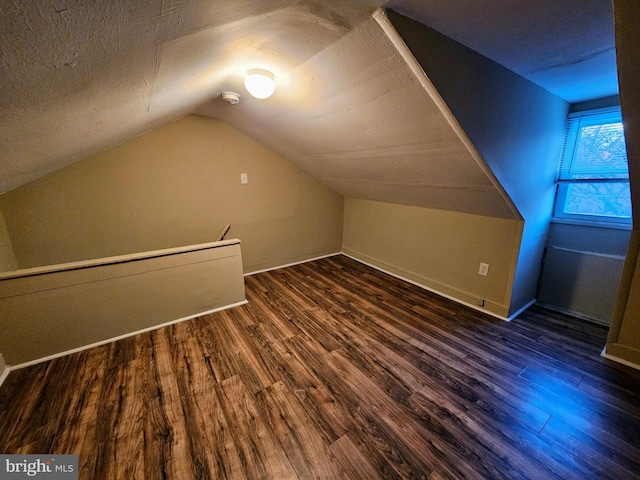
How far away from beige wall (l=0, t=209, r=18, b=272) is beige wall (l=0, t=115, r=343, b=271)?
4 cm

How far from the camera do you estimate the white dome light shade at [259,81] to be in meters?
1.42

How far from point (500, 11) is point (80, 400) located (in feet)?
9.13

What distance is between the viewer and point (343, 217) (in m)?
3.97


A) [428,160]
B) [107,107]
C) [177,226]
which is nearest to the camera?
[107,107]

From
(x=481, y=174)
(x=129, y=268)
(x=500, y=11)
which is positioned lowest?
(x=129, y=268)

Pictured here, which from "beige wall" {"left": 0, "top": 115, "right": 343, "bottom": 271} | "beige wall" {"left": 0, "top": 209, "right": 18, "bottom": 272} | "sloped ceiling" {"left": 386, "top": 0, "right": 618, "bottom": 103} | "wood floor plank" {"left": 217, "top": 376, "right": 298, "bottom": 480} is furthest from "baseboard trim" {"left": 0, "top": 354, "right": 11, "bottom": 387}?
"sloped ceiling" {"left": 386, "top": 0, "right": 618, "bottom": 103}

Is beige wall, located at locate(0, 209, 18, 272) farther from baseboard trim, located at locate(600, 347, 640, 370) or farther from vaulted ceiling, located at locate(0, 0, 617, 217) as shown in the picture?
baseboard trim, located at locate(600, 347, 640, 370)

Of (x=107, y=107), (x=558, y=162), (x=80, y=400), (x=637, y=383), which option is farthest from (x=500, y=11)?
(x=80, y=400)

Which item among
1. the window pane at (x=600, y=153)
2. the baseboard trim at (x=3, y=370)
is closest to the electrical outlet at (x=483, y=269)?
the window pane at (x=600, y=153)

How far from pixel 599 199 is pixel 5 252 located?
4707 mm

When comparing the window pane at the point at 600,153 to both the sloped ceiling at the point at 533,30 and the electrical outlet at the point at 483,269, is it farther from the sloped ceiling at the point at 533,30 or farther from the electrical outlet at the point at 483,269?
the electrical outlet at the point at 483,269

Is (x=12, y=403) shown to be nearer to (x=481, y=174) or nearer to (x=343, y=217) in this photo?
(x=481, y=174)

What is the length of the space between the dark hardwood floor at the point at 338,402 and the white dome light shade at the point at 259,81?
1.76 meters

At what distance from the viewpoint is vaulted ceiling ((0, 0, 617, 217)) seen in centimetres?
57
